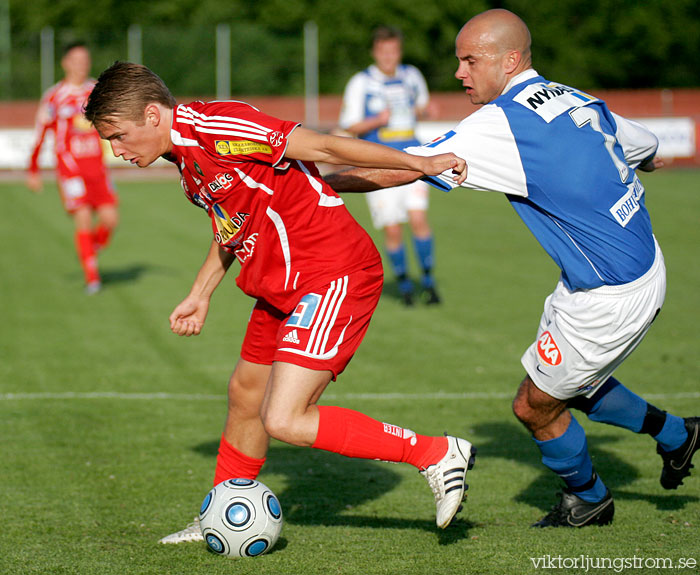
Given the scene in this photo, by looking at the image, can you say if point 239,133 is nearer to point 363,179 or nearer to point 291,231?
point 291,231

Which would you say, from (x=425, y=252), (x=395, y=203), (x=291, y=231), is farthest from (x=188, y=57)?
(x=291, y=231)

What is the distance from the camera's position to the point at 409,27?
40.4 m

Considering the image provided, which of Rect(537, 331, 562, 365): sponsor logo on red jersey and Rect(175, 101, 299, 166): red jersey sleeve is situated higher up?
Rect(175, 101, 299, 166): red jersey sleeve

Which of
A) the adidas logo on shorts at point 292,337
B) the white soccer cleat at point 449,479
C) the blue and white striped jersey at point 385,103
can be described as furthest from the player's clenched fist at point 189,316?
the blue and white striped jersey at point 385,103

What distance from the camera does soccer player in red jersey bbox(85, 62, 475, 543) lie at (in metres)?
3.73

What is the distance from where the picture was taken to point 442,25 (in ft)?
134

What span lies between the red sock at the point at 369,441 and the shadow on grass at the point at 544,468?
1.06 m

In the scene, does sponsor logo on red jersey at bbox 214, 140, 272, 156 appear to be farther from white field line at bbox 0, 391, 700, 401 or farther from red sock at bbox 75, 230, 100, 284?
red sock at bbox 75, 230, 100, 284

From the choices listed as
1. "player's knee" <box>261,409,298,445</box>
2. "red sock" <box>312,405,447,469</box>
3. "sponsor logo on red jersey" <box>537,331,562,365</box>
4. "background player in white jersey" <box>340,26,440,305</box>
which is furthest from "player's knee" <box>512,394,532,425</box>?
"background player in white jersey" <box>340,26,440,305</box>

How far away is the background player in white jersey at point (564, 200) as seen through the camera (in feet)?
12.6

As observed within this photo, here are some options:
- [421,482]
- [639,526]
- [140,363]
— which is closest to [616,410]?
[639,526]

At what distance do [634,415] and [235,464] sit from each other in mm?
1848

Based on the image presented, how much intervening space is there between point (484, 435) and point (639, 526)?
166 centimetres

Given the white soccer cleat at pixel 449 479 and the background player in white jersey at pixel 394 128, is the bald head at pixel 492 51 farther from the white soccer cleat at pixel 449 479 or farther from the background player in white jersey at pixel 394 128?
the background player in white jersey at pixel 394 128
